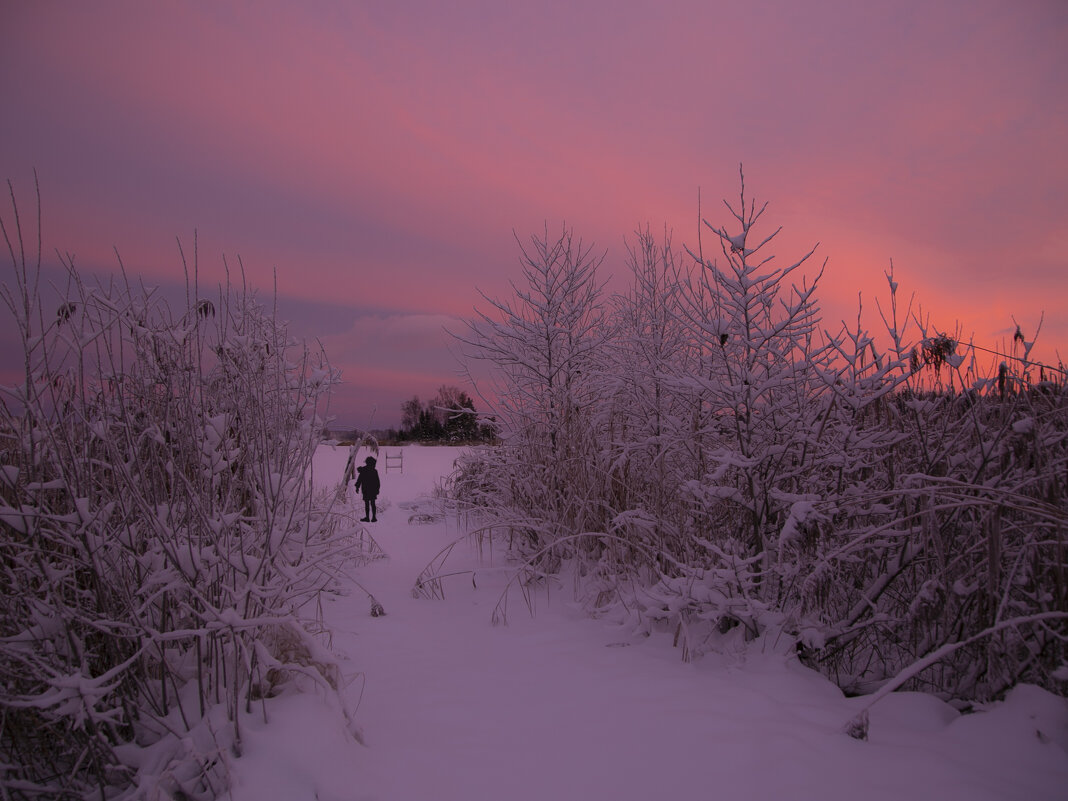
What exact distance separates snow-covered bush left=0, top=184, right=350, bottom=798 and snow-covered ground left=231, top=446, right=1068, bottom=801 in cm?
26

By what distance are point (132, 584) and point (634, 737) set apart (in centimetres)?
225

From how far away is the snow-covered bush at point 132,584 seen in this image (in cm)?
209

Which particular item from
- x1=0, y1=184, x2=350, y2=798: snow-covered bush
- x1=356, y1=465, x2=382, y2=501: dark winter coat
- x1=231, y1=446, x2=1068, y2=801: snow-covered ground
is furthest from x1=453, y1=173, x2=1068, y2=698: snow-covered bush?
x1=356, y1=465, x2=382, y2=501: dark winter coat

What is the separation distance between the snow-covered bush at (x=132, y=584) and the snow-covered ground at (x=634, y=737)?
264 millimetres

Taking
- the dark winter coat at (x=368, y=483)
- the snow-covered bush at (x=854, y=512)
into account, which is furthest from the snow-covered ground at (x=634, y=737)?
the dark winter coat at (x=368, y=483)

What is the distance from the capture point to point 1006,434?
2.78 m

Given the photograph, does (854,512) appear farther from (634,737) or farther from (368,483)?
(368,483)

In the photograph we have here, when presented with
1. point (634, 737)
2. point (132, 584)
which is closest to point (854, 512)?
point (634, 737)

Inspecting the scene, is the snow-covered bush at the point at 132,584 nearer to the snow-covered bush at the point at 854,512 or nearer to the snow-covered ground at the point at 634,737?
the snow-covered ground at the point at 634,737

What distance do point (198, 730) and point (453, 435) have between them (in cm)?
746

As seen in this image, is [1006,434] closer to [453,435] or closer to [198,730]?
[198,730]

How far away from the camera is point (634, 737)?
8.43 ft

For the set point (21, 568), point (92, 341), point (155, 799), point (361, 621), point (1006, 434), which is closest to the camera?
point (155, 799)

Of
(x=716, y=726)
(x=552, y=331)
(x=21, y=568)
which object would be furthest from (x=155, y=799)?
(x=552, y=331)
